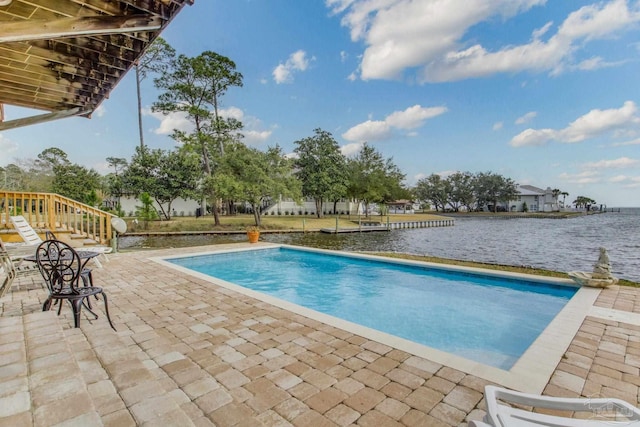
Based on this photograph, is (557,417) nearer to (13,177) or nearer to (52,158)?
(52,158)

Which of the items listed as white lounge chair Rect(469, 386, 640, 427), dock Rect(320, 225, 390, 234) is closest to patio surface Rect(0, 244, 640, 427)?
white lounge chair Rect(469, 386, 640, 427)

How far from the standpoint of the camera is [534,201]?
6000cm

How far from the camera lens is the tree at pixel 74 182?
1028 inches

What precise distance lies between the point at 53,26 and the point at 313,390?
393cm

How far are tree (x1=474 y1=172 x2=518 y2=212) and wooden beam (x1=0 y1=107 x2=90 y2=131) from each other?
60.7m

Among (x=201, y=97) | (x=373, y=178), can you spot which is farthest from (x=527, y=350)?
(x=373, y=178)

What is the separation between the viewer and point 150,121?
2658cm

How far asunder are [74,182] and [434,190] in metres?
52.9

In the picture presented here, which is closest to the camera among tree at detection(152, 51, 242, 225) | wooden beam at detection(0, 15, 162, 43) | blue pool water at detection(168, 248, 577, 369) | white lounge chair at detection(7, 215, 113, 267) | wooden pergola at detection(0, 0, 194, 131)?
wooden beam at detection(0, 15, 162, 43)

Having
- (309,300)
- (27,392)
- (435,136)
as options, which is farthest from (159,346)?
(435,136)

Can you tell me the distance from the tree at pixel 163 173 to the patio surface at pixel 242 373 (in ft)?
69.3

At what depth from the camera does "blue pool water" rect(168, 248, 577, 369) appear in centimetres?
443

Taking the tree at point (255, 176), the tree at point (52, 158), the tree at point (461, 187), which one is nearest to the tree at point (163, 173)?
the tree at point (255, 176)

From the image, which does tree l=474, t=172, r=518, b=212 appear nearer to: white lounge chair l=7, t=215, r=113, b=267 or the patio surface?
the patio surface
